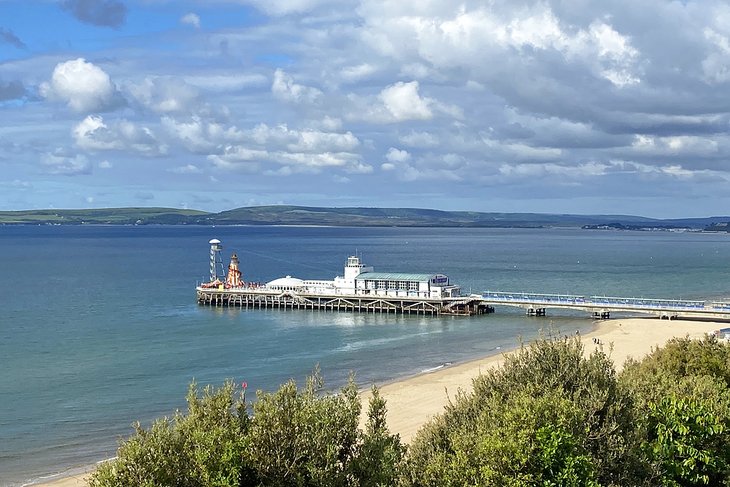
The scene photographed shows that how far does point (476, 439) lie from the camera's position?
15180 millimetres

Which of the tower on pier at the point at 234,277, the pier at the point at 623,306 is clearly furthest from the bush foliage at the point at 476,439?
the tower on pier at the point at 234,277

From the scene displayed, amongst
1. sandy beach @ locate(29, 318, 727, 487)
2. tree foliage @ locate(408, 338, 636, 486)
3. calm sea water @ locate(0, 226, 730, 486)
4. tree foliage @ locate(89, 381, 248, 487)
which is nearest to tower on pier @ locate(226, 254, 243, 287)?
calm sea water @ locate(0, 226, 730, 486)

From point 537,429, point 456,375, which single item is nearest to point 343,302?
point 456,375

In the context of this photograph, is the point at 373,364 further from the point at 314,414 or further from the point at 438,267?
the point at 438,267

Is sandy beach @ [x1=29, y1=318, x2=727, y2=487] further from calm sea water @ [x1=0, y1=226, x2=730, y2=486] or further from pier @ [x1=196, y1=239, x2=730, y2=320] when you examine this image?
pier @ [x1=196, y1=239, x2=730, y2=320]

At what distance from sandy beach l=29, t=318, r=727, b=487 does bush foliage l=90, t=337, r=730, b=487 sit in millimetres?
3240

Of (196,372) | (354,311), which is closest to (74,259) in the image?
(354,311)

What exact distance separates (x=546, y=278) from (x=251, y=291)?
49.6 metres

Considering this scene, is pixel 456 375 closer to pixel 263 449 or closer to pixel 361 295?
pixel 263 449

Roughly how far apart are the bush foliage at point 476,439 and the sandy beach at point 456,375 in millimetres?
3240

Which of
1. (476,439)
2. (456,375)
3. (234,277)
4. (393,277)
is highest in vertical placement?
(476,439)

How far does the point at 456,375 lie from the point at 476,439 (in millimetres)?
33353

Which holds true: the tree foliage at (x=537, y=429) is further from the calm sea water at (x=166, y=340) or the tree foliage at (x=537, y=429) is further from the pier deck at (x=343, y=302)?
the pier deck at (x=343, y=302)

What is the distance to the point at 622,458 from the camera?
51.6 ft
